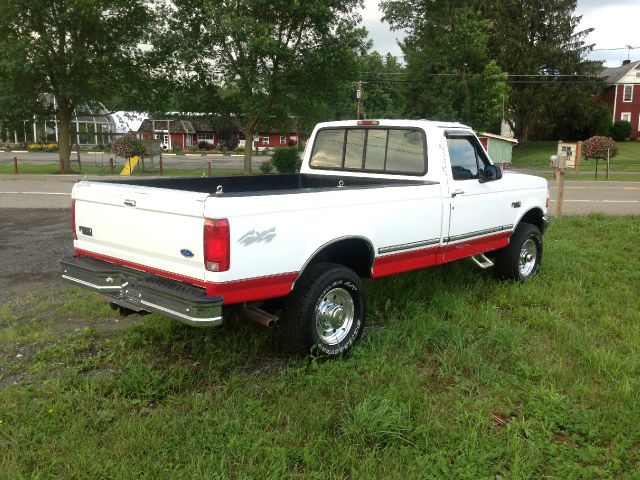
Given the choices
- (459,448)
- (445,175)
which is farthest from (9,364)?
(445,175)

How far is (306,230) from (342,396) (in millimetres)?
1214

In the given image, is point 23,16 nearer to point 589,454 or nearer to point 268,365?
point 268,365

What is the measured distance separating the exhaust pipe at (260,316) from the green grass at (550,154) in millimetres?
34672

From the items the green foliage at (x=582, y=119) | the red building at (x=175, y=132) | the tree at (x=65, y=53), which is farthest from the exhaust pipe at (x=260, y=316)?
the red building at (x=175, y=132)

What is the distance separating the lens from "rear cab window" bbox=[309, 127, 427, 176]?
5.80 m

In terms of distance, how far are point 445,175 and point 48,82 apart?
82.1ft

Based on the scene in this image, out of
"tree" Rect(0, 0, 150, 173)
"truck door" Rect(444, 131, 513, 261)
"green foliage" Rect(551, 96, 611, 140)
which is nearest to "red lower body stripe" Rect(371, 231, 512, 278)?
"truck door" Rect(444, 131, 513, 261)

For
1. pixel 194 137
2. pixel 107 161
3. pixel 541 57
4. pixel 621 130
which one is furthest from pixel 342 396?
pixel 194 137

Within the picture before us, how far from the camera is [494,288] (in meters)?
6.57

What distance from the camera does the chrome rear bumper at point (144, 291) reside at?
12.2 feet

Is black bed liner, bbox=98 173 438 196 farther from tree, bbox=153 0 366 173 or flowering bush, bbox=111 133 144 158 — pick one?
flowering bush, bbox=111 133 144 158

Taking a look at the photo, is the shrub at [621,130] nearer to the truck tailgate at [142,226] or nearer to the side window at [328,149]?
the side window at [328,149]

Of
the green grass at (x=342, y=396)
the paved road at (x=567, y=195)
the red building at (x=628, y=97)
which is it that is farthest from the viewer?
the red building at (x=628, y=97)

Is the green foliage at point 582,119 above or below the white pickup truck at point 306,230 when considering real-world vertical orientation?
above
